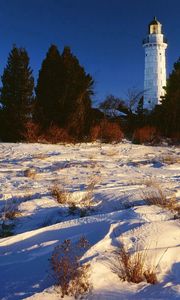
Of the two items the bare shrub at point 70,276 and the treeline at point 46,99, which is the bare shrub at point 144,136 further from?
the bare shrub at point 70,276

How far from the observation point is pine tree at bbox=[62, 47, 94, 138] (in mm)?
20558

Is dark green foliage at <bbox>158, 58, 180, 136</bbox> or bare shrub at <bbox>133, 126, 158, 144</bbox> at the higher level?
dark green foliage at <bbox>158, 58, 180, 136</bbox>

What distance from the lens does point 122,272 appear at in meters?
3.91

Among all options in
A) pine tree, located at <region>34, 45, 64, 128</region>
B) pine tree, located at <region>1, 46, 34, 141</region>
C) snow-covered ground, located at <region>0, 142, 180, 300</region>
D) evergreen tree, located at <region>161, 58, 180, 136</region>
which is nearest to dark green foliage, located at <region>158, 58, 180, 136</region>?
evergreen tree, located at <region>161, 58, 180, 136</region>

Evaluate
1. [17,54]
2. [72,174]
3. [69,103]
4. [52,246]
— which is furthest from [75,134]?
[52,246]

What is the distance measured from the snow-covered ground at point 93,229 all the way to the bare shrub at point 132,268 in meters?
0.05

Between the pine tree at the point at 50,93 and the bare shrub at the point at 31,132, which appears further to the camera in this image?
the pine tree at the point at 50,93

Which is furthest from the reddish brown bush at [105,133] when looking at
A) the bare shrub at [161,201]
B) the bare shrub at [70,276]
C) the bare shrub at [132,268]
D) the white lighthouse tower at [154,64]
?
the white lighthouse tower at [154,64]

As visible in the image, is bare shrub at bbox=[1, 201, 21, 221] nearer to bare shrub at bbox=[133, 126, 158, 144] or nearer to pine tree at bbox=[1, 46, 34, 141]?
pine tree at bbox=[1, 46, 34, 141]

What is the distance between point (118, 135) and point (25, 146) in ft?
21.1

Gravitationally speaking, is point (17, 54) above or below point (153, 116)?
above

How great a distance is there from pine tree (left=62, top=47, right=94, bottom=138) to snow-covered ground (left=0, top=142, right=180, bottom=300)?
9.89 m

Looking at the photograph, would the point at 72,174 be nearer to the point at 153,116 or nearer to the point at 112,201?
the point at 112,201

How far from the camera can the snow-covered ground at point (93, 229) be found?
3740 millimetres
